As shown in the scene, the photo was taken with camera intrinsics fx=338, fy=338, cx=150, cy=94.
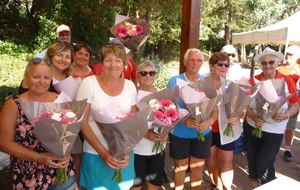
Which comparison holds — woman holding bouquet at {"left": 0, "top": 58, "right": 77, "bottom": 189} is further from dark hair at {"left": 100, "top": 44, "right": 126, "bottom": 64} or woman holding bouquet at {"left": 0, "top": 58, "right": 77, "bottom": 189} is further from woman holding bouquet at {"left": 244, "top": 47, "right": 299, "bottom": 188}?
woman holding bouquet at {"left": 244, "top": 47, "right": 299, "bottom": 188}

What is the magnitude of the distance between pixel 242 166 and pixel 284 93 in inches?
87.6

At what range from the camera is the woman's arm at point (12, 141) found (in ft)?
7.48

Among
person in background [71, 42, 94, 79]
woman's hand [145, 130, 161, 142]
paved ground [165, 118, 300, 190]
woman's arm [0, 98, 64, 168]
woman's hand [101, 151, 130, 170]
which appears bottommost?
paved ground [165, 118, 300, 190]

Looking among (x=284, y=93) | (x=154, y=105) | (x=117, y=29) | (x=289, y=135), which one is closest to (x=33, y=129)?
(x=154, y=105)

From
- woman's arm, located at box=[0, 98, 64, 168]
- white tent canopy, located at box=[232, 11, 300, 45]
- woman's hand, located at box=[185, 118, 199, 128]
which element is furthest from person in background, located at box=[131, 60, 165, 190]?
white tent canopy, located at box=[232, 11, 300, 45]

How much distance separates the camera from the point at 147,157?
331 cm

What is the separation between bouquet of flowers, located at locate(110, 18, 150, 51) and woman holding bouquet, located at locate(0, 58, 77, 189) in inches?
73.4

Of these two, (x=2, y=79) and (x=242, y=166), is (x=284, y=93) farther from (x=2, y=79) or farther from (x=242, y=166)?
(x=2, y=79)

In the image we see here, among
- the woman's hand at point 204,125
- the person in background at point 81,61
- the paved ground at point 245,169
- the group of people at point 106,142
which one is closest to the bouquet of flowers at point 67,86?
the group of people at point 106,142

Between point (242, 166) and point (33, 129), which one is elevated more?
point (33, 129)

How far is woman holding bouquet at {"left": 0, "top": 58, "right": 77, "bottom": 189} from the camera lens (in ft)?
7.52

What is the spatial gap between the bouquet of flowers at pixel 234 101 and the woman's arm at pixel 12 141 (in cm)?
203

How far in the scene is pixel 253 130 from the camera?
12.6 feet

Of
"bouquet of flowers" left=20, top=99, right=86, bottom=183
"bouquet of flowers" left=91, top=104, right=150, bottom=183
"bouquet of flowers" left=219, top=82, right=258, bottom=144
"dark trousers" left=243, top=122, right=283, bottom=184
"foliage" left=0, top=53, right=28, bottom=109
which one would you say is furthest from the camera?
"foliage" left=0, top=53, right=28, bottom=109
